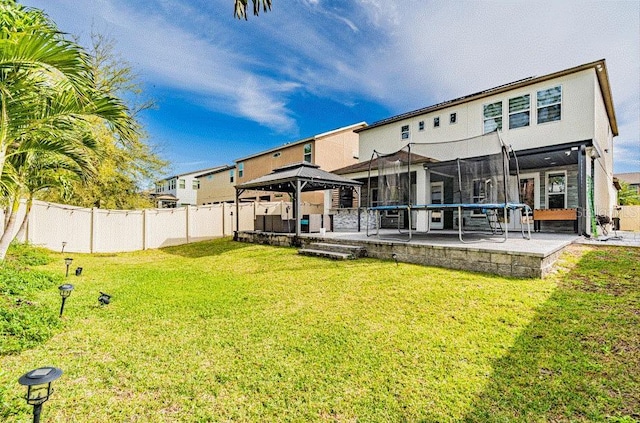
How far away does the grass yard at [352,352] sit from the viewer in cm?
214

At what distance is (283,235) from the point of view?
414 inches

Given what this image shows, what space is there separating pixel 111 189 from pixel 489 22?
55.6ft

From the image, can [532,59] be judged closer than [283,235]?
No

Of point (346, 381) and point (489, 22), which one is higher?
point (489, 22)

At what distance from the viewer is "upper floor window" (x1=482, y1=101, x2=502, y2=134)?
11.2 metres

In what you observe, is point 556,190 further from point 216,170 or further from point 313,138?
point 216,170

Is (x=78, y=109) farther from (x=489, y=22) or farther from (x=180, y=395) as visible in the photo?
(x=489, y=22)

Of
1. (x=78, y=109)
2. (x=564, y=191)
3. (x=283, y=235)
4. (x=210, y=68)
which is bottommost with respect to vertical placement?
(x=283, y=235)

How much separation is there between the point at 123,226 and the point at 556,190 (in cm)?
1674

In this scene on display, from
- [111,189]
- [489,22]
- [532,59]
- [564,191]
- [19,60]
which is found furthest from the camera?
[111,189]

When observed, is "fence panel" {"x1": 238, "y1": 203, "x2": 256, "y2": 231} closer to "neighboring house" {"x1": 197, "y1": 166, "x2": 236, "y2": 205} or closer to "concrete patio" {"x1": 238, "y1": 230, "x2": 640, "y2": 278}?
"concrete patio" {"x1": 238, "y1": 230, "x2": 640, "y2": 278}

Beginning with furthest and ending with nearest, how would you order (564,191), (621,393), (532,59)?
(532,59) < (564,191) < (621,393)

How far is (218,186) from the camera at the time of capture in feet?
93.0

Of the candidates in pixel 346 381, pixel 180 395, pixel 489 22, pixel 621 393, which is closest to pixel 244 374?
pixel 180 395
